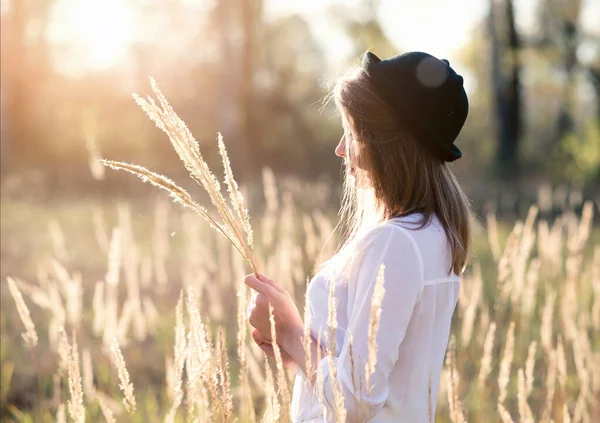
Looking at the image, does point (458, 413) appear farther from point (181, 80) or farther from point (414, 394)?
point (181, 80)

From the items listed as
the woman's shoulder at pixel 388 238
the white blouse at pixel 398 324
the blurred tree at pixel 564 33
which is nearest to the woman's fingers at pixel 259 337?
the white blouse at pixel 398 324

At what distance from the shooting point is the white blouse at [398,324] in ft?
5.01

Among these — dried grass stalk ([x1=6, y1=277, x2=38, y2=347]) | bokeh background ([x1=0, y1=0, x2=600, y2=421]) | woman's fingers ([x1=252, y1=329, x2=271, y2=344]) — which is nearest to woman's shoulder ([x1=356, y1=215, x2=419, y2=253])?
woman's fingers ([x1=252, y1=329, x2=271, y2=344])

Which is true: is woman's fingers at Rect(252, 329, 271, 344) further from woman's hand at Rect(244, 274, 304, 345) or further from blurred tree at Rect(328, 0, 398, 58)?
→ blurred tree at Rect(328, 0, 398, 58)

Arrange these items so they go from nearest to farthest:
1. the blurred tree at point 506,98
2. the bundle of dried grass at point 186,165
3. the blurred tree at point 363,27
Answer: the bundle of dried grass at point 186,165 < the blurred tree at point 506,98 < the blurred tree at point 363,27

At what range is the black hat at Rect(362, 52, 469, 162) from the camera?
1694 millimetres

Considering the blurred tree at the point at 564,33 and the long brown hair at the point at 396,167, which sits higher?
the blurred tree at the point at 564,33

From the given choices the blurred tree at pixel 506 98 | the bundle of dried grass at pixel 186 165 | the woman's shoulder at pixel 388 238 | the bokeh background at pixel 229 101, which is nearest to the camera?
the bundle of dried grass at pixel 186 165

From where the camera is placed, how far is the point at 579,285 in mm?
6230

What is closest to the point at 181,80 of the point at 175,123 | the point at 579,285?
the point at 579,285

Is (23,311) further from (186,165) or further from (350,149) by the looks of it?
(350,149)

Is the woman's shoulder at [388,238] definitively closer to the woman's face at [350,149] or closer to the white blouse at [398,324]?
the white blouse at [398,324]

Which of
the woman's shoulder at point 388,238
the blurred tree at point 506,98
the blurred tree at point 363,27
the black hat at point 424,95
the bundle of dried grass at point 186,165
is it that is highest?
the blurred tree at point 363,27

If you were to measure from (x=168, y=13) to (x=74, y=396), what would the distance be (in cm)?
2068
